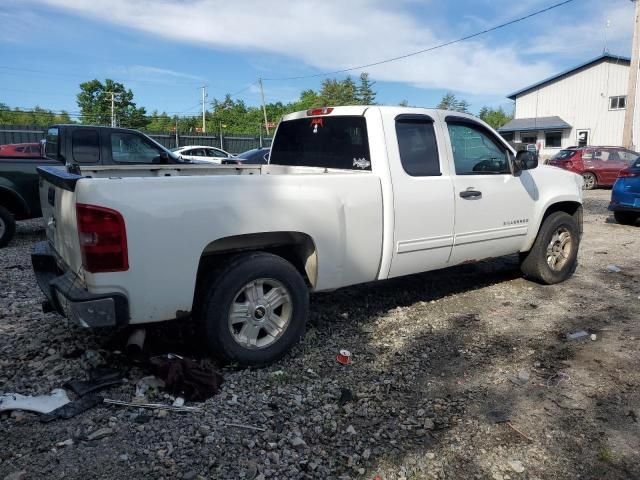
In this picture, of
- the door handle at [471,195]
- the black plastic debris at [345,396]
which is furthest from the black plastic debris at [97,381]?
the door handle at [471,195]

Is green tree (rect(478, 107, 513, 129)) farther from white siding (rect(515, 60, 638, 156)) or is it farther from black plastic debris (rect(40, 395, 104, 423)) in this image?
black plastic debris (rect(40, 395, 104, 423))

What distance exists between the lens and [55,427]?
116 inches

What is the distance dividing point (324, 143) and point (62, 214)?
235 centimetres

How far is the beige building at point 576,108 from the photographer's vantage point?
106ft

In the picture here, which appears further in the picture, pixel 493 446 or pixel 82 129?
pixel 82 129

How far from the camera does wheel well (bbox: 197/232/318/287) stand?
352 centimetres

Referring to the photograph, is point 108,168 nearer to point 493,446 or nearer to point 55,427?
point 55,427

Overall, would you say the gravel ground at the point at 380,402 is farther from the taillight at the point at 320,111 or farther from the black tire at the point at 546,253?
the taillight at the point at 320,111

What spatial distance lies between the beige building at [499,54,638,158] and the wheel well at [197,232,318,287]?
33.2 m

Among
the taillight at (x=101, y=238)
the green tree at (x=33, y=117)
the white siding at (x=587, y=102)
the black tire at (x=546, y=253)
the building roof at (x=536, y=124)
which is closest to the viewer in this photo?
the taillight at (x=101, y=238)

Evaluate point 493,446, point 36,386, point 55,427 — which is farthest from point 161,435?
point 493,446

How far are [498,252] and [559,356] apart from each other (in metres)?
1.44

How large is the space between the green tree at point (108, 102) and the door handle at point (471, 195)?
75.0 meters

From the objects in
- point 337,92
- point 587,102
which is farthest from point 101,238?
point 337,92
